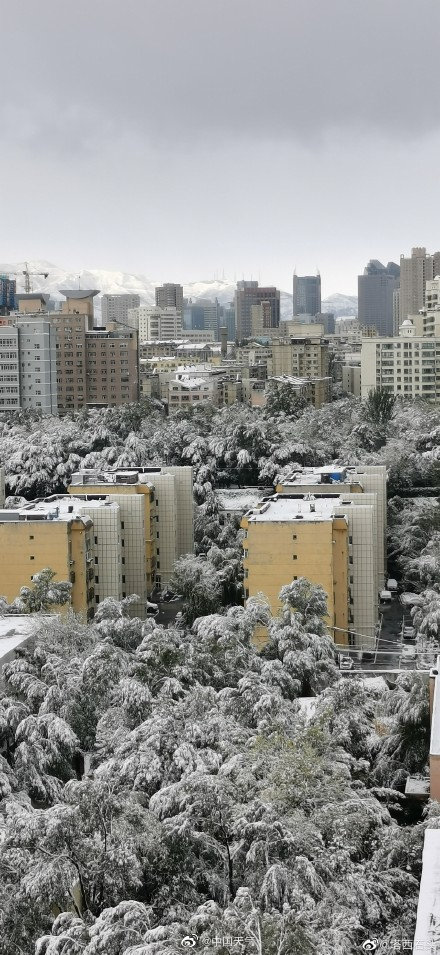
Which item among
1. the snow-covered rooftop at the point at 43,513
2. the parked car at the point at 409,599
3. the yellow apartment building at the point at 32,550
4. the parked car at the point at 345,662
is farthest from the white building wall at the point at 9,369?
the parked car at the point at 345,662

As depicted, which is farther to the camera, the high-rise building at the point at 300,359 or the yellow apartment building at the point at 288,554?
the high-rise building at the point at 300,359

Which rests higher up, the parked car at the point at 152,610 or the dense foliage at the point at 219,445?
the dense foliage at the point at 219,445

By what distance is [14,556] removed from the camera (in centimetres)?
2975

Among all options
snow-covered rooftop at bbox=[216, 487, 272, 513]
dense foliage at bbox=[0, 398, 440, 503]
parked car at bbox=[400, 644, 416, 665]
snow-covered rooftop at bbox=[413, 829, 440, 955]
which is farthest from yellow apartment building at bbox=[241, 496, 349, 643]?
dense foliage at bbox=[0, 398, 440, 503]

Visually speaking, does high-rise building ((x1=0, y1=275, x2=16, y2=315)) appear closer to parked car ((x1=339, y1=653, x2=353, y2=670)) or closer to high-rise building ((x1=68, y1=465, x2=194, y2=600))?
high-rise building ((x1=68, y1=465, x2=194, y2=600))

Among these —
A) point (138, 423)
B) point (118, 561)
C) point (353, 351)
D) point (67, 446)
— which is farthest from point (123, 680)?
point (353, 351)

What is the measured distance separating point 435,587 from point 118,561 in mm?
8071

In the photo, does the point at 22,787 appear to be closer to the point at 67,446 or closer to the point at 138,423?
the point at 67,446

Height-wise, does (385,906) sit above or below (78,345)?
below

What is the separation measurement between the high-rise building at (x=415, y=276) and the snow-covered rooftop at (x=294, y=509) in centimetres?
14157

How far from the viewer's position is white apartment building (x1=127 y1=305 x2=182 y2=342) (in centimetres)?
18238

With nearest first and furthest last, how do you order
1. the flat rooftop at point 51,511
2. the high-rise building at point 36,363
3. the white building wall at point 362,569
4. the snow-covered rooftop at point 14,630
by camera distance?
1. the snow-covered rooftop at point 14,630
2. the white building wall at point 362,569
3. the flat rooftop at point 51,511
4. the high-rise building at point 36,363

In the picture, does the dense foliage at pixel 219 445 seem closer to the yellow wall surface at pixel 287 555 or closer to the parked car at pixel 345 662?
the yellow wall surface at pixel 287 555

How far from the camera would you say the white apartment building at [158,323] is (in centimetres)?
18238
